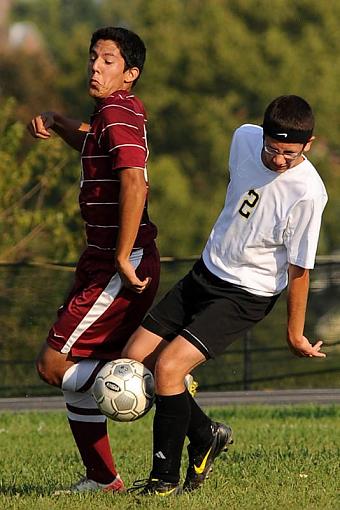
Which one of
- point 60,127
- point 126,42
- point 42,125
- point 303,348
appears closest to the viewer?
point 303,348

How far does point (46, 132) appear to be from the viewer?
787 cm

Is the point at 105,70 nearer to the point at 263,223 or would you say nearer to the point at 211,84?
the point at 263,223

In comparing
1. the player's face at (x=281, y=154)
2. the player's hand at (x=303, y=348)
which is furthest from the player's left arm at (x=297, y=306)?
the player's face at (x=281, y=154)

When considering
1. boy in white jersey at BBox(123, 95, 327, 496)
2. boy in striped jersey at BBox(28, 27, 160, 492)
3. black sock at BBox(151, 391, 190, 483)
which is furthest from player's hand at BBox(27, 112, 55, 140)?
black sock at BBox(151, 391, 190, 483)

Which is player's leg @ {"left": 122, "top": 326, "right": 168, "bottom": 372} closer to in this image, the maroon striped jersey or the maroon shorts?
the maroon shorts

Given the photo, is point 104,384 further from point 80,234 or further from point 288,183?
point 80,234

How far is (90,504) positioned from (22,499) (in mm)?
422

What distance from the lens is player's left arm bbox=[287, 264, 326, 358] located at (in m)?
7.09

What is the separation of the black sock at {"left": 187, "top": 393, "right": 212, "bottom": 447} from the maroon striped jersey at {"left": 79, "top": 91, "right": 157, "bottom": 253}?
973 mm

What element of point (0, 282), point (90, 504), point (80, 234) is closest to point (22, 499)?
point (90, 504)

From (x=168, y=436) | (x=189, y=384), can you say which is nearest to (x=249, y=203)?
(x=189, y=384)

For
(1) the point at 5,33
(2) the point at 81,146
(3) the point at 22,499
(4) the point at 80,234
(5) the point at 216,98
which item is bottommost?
(1) the point at 5,33

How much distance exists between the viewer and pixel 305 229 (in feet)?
23.0

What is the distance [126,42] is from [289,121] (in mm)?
1079
